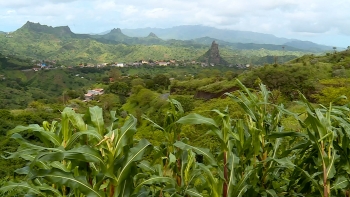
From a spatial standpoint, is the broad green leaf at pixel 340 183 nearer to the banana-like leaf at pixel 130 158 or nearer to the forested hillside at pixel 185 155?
the forested hillside at pixel 185 155

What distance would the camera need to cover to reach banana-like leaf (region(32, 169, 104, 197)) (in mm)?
1427

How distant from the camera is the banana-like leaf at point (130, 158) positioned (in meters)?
1.51

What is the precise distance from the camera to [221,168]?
5.69 ft

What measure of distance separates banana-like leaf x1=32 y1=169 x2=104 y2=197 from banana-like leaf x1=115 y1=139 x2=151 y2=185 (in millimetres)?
141

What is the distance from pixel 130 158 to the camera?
1.54 meters

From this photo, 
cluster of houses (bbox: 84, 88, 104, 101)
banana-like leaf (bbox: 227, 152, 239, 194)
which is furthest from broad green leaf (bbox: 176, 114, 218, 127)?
cluster of houses (bbox: 84, 88, 104, 101)

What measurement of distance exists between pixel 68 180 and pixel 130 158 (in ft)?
1.04

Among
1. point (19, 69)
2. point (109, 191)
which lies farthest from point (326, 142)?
point (19, 69)

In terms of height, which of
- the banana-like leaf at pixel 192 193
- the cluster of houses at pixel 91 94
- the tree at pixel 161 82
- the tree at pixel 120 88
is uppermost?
the banana-like leaf at pixel 192 193

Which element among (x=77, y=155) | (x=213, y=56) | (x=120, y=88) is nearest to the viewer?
(x=77, y=155)

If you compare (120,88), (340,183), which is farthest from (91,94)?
(340,183)

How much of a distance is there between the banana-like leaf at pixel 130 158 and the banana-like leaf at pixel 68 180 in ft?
0.46

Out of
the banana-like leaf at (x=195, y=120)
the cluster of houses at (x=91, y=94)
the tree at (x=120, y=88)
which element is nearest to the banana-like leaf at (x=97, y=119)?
the banana-like leaf at (x=195, y=120)

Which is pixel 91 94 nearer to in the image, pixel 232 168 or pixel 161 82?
pixel 161 82
